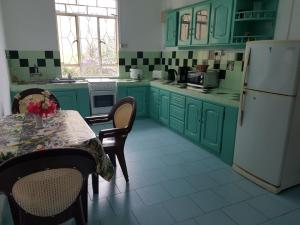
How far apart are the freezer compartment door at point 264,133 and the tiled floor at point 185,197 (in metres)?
0.20

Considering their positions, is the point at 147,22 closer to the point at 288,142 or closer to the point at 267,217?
the point at 288,142

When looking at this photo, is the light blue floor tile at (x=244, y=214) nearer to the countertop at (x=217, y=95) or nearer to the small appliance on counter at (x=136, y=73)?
the countertop at (x=217, y=95)

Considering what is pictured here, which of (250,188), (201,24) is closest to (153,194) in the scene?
(250,188)

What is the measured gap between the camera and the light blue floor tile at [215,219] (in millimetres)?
1832

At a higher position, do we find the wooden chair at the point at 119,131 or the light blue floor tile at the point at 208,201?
the wooden chair at the point at 119,131

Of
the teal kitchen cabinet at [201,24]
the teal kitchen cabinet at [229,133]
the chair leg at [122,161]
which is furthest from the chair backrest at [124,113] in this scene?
the teal kitchen cabinet at [201,24]

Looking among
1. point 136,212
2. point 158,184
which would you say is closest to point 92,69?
point 158,184

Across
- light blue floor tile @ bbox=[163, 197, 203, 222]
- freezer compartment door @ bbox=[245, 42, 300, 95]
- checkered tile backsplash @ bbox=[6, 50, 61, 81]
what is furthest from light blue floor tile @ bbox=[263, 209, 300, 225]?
checkered tile backsplash @ bbox=[6, 50, 61, 81]

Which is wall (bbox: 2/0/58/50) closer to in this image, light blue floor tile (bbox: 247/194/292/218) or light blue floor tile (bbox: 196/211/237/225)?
light blue floor tile (bbox: 196/211/237/225)

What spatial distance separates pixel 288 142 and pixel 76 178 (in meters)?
1.88

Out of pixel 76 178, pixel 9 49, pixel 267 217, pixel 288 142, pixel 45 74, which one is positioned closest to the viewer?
pixel 76 178

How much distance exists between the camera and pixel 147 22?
464 cm

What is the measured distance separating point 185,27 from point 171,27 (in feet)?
1.36

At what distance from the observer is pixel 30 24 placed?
383 centimetres
